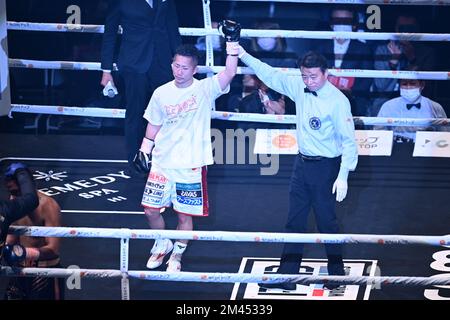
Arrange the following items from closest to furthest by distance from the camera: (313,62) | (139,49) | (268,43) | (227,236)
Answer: (227,236), (313,62), (139,49), (268,43)

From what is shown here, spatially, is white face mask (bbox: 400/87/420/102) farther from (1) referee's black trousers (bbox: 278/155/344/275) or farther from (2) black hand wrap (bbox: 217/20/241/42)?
(2) black hand wrap (bbox: 217/20/241/42)

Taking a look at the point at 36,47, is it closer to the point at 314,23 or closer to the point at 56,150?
the point at 56,150

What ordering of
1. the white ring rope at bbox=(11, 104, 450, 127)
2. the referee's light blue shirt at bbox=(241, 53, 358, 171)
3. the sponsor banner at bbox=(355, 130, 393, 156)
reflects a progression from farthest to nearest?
the sponsor banner at bbox=(355, 130, 393, 156)
the white ring rope at bbox=(11, 104, 450, 127)
the referee's light blue shirt at bbox=(241, 53, 358, 171)

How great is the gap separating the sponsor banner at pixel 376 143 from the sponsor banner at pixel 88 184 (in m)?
1.81

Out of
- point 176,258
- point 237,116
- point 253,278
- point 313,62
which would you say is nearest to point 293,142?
point 237,116

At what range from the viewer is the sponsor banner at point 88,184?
754cm

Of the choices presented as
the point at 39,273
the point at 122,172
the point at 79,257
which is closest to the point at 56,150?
the point at 122,172

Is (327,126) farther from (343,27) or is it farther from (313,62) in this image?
(343,27)

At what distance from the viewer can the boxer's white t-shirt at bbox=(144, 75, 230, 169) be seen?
6.90 m

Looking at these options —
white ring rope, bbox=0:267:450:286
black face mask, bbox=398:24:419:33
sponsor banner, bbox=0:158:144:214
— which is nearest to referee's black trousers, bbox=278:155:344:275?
white ring rope, bbox=0:267:450:286

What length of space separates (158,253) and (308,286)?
3.35 ft

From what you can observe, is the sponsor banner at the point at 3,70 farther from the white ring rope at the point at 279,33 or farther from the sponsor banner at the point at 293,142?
the sponsor banner at the point at 293,142

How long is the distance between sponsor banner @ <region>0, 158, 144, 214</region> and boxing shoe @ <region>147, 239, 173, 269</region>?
0.58 meters

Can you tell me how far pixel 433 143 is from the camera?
8.32 meters
